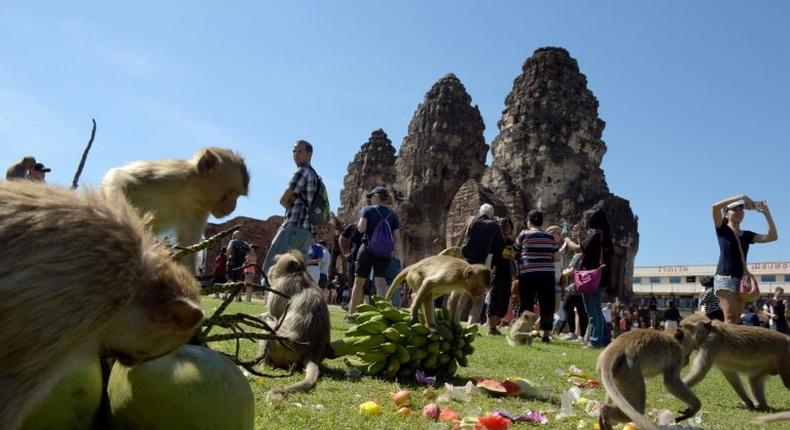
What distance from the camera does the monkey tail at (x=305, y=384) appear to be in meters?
3.15

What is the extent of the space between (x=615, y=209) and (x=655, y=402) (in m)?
25.7

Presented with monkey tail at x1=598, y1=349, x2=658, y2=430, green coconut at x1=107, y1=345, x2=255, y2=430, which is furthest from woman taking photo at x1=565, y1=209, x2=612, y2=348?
green coconut at x1=107, y1=345, x2=255, y2=430

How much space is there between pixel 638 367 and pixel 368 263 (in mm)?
5609

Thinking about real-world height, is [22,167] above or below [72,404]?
above

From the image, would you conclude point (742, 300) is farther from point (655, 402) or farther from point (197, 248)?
point (197, 248)

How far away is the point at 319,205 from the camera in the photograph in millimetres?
7160

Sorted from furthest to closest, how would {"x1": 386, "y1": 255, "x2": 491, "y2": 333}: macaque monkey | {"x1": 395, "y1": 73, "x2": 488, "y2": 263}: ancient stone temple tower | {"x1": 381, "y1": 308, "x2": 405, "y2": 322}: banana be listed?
1. {"x1": 395, "y1": 73, "x2": 488, "y2": 263}: ancient stone temple tower
2. {"x1": 386, "y1": 255, "x2": 491, "y2": 333}: macaque monkey
3. {"x1": 381, "y1": 308, "x2": 405, "y2": 322}: banana

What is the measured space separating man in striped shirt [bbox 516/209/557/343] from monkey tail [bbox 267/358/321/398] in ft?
18.5

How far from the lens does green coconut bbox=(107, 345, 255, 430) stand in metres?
1.42

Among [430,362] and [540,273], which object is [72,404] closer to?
[430,362]

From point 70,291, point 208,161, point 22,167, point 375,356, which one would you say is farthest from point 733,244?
point 22,167

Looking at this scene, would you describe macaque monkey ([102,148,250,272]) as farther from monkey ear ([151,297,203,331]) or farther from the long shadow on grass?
monkey ear ([151,297,203,331])

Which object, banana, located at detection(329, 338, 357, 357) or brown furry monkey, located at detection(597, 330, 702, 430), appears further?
banana, located at detection(329, 338, 357, 357)

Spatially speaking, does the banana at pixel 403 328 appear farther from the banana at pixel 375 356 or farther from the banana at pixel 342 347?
the banana at pixel 342 347
